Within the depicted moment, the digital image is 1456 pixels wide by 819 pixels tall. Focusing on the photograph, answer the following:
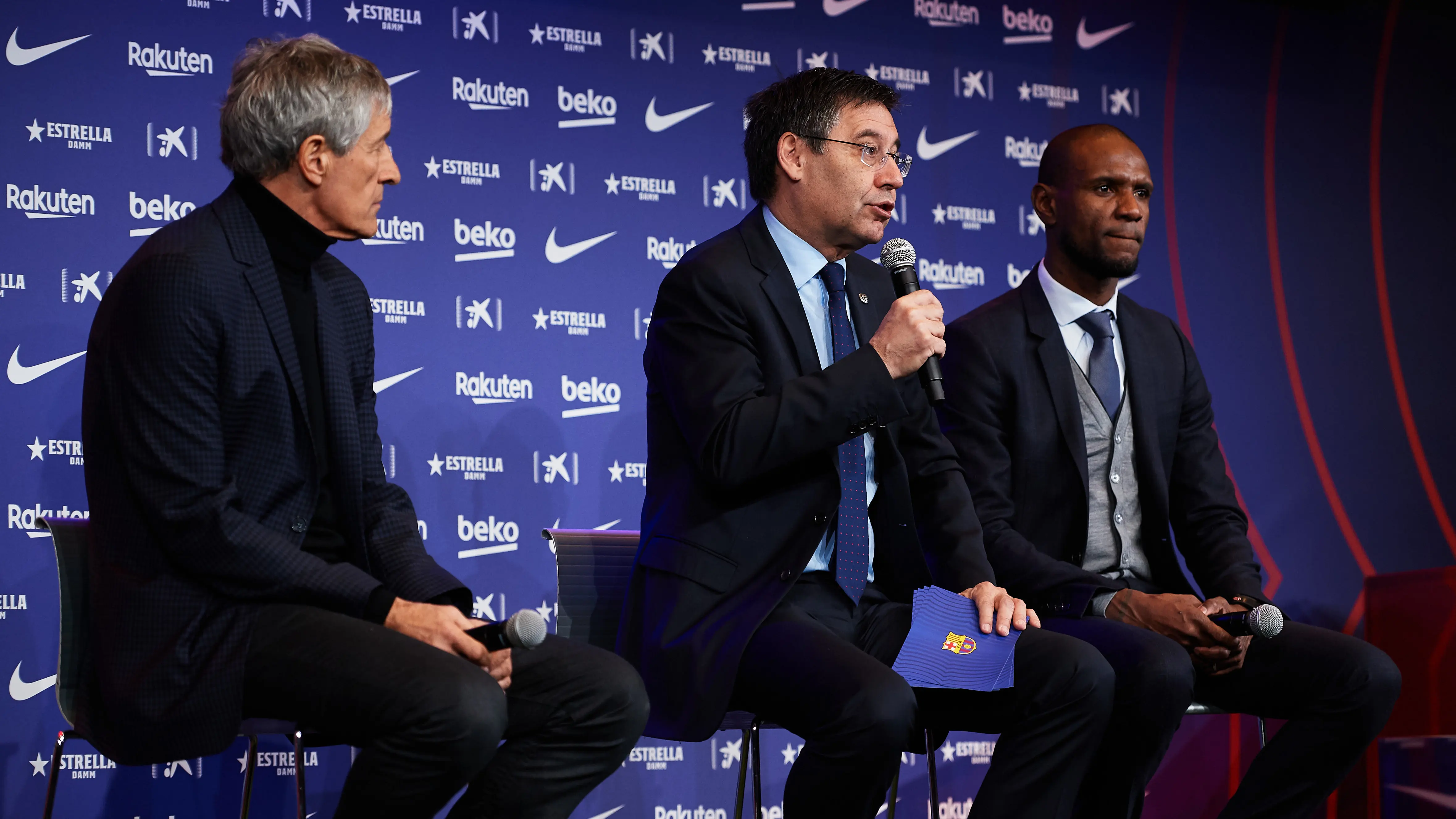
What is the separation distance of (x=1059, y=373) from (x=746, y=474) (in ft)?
3.64

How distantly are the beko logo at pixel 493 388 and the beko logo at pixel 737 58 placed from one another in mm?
1245

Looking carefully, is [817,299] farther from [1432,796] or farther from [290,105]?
[1432,796]

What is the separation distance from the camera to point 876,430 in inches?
105

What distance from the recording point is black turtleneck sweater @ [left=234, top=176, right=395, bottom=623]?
2.25m

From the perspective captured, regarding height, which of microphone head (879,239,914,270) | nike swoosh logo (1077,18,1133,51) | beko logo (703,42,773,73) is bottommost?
microphone head (879,239,914,270)

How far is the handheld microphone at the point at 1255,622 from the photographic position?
2.62 m

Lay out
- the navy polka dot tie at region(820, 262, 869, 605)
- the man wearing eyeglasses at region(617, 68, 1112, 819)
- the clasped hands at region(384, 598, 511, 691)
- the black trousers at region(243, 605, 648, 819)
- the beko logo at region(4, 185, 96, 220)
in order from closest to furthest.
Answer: the black trousers at region(243, 605, 648, 819)
the clasped hands at region(384, 598, 511, 691)
the man wearing eyeglasses at region(617, 68, 1112, 819)
the navy polka dot tie at region(820, 262, 869, 605)
the beko logo at region(4, 185, 96, 220)

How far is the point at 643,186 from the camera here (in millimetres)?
4180

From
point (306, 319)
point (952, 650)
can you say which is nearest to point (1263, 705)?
point (952, 650)

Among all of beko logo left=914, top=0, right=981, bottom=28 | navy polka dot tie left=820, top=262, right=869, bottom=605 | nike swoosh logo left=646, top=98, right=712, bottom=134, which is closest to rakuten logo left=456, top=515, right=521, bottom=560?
nike swoosh logo left=646, top=98, right=712, bottom=134

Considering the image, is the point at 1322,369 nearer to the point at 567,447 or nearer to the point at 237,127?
the point at 567,447

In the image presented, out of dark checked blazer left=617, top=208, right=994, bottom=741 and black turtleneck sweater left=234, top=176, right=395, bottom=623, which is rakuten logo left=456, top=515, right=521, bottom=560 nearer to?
dark checked blazer left=617, top=208, right=994, bottom=741

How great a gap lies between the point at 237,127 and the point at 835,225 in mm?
1161

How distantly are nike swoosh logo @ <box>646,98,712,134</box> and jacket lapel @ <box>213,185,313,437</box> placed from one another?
2139mm
